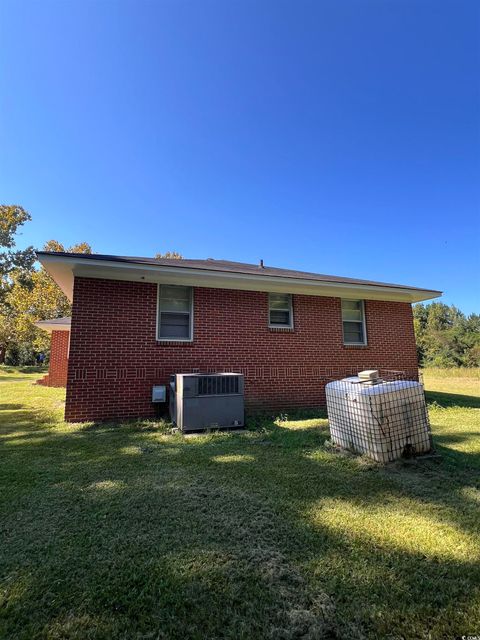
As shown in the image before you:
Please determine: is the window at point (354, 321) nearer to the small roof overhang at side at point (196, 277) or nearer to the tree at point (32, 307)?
the small roof overhang at side at point (196, 277)

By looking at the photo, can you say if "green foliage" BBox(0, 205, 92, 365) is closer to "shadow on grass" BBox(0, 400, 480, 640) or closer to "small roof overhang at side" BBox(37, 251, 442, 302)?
"small roof overhang at side" BBox(37, 251, 442, 302)

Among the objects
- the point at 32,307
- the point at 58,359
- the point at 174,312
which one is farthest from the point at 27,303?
the point at 174,312

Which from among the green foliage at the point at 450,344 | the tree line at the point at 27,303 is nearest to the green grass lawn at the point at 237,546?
the tree line at the point at 27,303

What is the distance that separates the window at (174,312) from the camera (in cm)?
753

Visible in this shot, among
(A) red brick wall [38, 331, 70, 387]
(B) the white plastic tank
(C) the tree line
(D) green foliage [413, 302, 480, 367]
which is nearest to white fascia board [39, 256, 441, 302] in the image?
(B) the white plastic tank

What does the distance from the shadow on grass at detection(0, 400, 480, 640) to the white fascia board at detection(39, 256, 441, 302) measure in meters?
3.79

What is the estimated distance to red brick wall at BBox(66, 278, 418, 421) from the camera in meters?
6.84

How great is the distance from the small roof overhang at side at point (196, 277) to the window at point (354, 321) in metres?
0.28

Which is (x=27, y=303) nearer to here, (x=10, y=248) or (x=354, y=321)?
(x=10, y=248)

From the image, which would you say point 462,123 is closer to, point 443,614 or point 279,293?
point 279,293

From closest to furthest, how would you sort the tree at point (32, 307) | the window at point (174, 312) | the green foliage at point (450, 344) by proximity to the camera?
the window at point (174, 312) < the tree at point (32, 307) < the green foliage at point (450, 344)

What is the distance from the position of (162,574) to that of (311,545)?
3.45 feet

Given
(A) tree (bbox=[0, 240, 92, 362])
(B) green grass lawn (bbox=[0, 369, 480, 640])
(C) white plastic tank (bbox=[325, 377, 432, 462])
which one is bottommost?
(B) green grass lawn (bbox=[0, 369, 480, 640])

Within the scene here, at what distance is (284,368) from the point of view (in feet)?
27.2
